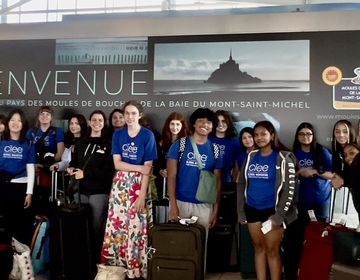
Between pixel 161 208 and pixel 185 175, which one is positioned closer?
pixel 185 175

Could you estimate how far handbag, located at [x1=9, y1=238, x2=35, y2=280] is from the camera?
143 inches

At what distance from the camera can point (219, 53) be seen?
446cm

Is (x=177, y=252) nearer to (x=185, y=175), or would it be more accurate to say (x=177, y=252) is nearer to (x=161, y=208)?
(x=185, y=175)

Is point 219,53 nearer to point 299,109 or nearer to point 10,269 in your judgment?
point 299,109

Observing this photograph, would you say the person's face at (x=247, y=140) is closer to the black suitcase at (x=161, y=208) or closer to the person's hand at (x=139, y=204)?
the black suitcase at (x=161, y=208)

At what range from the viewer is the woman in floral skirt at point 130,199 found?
361 centimetres

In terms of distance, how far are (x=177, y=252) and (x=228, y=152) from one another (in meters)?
1.22

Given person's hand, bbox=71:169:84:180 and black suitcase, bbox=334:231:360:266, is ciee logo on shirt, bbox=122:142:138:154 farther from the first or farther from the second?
black suitcase, bbox=334:231:360:266

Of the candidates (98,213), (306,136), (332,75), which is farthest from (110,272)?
(332,75)

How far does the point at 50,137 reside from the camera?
15.1ft

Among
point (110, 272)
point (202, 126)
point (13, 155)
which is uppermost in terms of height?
point (202, 126)

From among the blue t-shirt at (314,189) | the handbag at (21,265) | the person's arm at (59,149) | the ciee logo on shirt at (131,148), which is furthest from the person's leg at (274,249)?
the person's arm at (59,149)

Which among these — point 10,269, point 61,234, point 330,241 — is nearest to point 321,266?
point 330,241

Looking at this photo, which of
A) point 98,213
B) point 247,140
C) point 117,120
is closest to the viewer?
point 98,213
